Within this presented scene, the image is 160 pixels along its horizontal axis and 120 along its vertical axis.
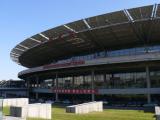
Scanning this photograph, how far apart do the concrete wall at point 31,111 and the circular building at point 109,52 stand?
27151 millimetres

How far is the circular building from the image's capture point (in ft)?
163

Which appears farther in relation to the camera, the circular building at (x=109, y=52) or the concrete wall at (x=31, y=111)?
the circular building at (x=109, y=52)

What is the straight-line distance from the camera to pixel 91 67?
5928cm

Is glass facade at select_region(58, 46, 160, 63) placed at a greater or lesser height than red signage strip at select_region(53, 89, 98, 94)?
greater

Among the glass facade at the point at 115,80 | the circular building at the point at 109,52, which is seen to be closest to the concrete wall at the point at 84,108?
the circular building at the point at 109,52

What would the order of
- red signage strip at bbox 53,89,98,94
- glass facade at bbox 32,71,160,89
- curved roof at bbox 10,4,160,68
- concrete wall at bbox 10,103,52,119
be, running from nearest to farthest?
1. concrete wall at bbox 10,103,52,119
2. curved roof at bbox 10,4,160,68
3. glass facade at bbox 32,71,160,89
4. red signage strip at bbox 53,89,98,94

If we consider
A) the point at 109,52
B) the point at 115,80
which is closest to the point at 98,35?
the point at 109,52

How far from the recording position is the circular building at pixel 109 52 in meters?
49.8

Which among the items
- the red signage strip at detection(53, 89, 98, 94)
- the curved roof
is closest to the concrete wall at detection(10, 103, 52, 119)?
the curved roof

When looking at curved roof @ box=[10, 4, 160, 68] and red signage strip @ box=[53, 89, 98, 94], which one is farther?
red signage strip @ box=[53, 89, 98, 94]

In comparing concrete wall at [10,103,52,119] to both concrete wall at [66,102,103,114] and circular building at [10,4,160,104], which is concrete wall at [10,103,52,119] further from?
circular building at [10,4,160,104]

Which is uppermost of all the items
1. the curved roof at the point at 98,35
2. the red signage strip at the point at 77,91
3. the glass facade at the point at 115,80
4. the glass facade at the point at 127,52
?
the curved roof at the point at 98,35

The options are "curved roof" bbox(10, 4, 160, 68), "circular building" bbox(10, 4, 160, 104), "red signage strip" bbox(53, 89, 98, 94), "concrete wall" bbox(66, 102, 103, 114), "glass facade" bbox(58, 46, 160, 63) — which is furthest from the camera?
"red signage strip" bbox(53, 89, 98, 94)

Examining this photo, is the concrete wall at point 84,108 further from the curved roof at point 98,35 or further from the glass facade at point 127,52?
the glass facade at point 127,52
